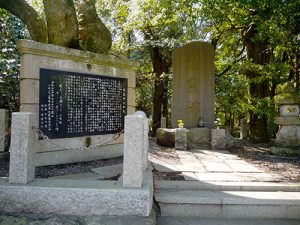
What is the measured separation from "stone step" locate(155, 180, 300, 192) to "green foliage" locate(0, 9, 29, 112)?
595 centimetres

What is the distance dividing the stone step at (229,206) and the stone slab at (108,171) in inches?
39.5

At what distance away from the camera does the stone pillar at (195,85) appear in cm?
945

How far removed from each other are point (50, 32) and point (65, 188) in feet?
13.5

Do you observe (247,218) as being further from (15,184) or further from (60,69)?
(60,69)

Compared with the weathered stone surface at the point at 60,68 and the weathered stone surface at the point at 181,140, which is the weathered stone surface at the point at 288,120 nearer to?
the weathered stone surface at the point at 181,140

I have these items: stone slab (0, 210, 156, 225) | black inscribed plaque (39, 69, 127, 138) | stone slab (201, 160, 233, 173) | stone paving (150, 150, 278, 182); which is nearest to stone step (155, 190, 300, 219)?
stone paving (150, 150, 278, 182)

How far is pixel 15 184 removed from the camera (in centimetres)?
353

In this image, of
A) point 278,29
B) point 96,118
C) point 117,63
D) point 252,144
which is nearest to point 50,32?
point 117,63

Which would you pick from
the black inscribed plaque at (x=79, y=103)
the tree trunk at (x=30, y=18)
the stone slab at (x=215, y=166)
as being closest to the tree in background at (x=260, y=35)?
the stone slab at (x=215, y=166)

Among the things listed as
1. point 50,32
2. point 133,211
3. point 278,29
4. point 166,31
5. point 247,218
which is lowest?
point 247,218

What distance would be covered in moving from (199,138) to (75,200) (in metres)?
6.03

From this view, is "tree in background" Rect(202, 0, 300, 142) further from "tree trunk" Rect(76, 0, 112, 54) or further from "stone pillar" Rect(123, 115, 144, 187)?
"stone pillar" Rect(123, 115, 144, 187)

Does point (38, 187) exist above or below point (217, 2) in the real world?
below

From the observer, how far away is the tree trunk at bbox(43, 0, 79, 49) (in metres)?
6.04
